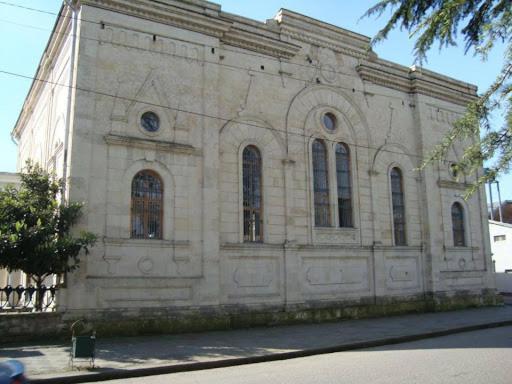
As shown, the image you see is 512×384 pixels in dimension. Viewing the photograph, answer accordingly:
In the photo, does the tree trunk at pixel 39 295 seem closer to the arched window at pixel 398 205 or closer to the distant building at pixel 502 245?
the arched window at pixel 398 205

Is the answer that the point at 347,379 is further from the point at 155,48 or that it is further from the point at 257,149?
the point at 155,48

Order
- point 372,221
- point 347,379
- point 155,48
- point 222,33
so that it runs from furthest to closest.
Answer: point 372,221, point 222,33, point 155,48, point 347,379

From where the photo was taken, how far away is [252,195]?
17.8m

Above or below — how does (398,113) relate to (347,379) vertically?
above

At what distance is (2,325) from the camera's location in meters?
12.4

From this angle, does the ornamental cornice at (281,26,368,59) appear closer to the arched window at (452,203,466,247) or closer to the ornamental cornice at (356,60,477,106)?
the ornamental cornice at (356,60,477,106)

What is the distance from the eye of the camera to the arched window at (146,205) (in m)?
15.2

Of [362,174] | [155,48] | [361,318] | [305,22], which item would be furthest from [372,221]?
[155,48]

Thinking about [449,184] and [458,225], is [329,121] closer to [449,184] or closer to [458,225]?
[449,184]

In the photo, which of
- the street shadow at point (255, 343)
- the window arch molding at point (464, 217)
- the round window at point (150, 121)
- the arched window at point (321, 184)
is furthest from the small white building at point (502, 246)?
the round window at point (150, 121)

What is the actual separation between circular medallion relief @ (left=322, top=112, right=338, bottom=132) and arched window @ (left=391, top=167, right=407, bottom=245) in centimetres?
377

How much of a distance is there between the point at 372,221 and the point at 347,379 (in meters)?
12.4

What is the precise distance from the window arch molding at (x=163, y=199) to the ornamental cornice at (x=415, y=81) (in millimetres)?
10614

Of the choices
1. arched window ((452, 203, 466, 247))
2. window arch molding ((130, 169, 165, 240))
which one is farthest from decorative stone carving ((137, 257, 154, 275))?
arched window ((452, 203, 466, 247))
